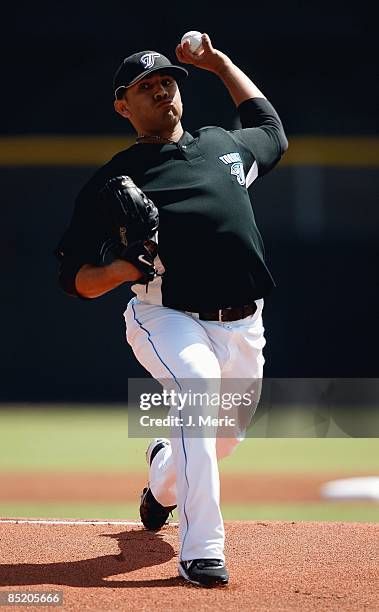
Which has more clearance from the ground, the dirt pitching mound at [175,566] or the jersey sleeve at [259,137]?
the jersey sleeve at [259,137]

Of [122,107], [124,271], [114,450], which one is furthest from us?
[114,450]

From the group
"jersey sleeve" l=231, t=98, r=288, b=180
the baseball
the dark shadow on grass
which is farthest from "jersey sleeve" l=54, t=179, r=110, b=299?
the dark shadow on grass

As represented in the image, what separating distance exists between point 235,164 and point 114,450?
156 inches

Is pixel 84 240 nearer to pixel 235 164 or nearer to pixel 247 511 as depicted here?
pixel 235 164

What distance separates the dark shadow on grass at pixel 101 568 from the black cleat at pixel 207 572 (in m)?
0.09

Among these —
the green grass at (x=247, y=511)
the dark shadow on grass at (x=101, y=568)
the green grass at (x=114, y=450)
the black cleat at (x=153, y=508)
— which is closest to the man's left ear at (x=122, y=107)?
the black cleat at (x=153, y=508)

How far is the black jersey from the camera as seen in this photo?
3033mm

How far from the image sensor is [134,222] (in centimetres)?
284

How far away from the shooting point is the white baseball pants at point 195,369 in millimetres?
2797

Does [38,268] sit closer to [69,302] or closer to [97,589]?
[69,302]

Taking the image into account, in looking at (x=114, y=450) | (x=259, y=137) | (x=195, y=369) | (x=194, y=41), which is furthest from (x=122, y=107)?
(x=114, y=450)

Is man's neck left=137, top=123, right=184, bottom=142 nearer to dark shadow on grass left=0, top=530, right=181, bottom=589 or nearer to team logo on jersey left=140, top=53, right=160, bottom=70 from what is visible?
team logo on jersey left=140, top=53, right=160, bottom=70

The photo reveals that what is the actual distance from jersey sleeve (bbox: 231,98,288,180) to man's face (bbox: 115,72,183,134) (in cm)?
25

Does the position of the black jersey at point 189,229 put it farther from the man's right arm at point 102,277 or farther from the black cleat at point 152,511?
the black cleat at point 152,511
